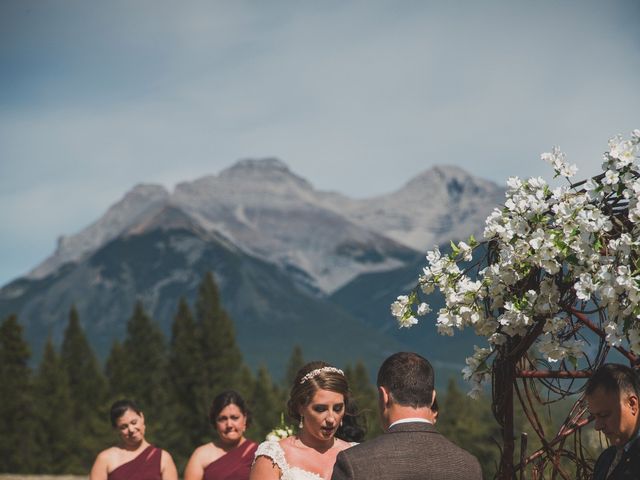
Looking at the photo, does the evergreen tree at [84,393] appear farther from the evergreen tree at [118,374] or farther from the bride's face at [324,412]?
the bride's face at [324,412]

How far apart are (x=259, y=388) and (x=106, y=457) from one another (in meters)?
60.7

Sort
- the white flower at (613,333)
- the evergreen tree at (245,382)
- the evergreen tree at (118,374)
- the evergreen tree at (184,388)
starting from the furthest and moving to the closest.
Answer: the evergreen tree at (118,374) → the evergreen tree at (245,382) → the evergreen tree at (184,388) → the white flower at (613,333)

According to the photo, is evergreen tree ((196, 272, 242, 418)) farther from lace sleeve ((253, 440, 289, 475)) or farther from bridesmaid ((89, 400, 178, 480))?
lace sleeve ((253, 440, 289, 475))

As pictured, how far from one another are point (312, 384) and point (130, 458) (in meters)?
4.79

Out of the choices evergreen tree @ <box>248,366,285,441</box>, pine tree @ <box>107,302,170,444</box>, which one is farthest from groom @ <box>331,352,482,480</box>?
evergreen tree @ <box>248,366,285,441</box>

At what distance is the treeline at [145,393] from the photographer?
57062mm

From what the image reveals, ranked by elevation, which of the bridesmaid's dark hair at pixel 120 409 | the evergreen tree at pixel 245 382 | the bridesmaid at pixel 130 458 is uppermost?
the evergreen tree at pixel 245 382

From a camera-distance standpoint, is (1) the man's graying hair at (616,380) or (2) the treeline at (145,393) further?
(2) the treeline at (145,393)

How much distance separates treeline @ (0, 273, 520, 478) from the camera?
5706cm

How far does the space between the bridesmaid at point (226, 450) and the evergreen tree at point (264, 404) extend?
5430 cm

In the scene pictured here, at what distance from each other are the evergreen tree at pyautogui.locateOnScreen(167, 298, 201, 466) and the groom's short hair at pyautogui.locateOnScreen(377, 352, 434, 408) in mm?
57775

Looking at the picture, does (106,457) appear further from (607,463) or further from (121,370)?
(121,370)

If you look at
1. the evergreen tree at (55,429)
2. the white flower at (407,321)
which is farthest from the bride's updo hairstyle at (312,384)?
the evergreen tree at (55,429)

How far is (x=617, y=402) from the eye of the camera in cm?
431
